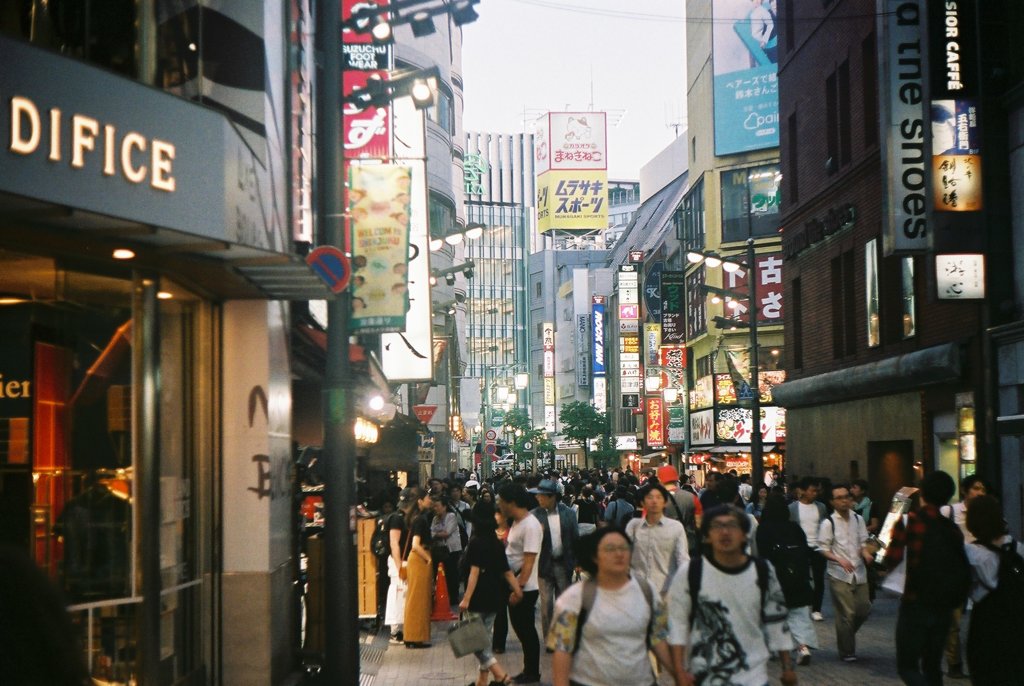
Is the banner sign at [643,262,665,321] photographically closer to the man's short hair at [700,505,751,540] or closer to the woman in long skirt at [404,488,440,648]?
the woman in long skirt at [404,488,440,648]

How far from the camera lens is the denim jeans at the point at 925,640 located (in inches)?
372

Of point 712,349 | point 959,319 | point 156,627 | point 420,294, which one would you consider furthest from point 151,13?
point 712,349

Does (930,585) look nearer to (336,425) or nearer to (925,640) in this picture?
(925,640)

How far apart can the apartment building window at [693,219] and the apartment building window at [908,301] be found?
29.6m

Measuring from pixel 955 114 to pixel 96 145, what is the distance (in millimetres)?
15476

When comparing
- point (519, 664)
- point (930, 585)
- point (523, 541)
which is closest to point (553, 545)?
point (523, 541)

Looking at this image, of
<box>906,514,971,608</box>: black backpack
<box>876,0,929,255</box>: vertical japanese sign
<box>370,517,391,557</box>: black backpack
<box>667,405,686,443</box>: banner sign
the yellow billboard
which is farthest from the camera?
the yellow billboard

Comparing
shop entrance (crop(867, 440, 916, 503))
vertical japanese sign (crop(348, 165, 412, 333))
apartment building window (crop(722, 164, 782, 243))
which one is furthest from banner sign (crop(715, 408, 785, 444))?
vertical japanese sign (crop(348, 165, 412, 333))

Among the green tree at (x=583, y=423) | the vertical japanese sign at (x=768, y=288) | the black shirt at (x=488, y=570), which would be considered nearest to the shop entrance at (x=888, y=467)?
the black shirt at (x=488, y=570)

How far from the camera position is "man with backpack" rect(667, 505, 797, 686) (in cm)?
683

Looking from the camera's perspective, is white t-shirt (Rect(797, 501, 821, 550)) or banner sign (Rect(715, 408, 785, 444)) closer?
white t-shirt (Rect(797, 501, 821, 550))

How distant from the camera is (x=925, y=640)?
9.50 m

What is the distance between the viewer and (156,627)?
9641mm

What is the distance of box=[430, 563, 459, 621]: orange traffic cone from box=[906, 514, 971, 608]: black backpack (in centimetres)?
1039
